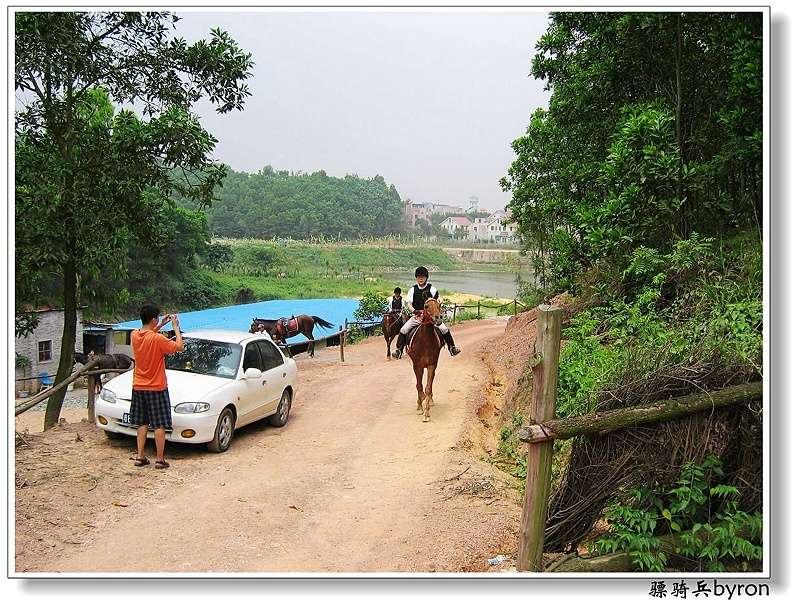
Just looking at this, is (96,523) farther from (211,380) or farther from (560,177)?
(560,177)

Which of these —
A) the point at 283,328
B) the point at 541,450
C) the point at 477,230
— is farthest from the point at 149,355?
the point at 477,230

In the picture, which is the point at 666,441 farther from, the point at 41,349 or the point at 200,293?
the point at 200,293

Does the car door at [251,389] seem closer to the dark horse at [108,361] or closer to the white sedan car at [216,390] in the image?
the white sedan car at [216,390]

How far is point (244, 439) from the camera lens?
846cm

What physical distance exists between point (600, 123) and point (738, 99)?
2793 millimetres

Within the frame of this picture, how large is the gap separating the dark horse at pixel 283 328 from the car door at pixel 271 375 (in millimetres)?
6197

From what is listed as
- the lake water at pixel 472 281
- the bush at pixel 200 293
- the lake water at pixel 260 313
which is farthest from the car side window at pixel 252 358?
the bush at pixel 200 293

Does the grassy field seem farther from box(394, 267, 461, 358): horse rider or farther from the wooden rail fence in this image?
the wooden rail fence

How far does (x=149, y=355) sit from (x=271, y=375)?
7.59ft

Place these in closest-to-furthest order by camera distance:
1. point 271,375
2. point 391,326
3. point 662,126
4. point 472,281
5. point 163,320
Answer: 1. point 163,320
2. point 662,126
3. point 271,375
4. point 391,326
5. point 472,281

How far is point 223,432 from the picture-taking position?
25.2 feet

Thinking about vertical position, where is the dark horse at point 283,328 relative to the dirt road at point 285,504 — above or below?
above

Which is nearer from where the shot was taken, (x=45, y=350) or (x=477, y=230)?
(x=45, y=350)

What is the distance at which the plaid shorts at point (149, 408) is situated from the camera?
6.71 metres
